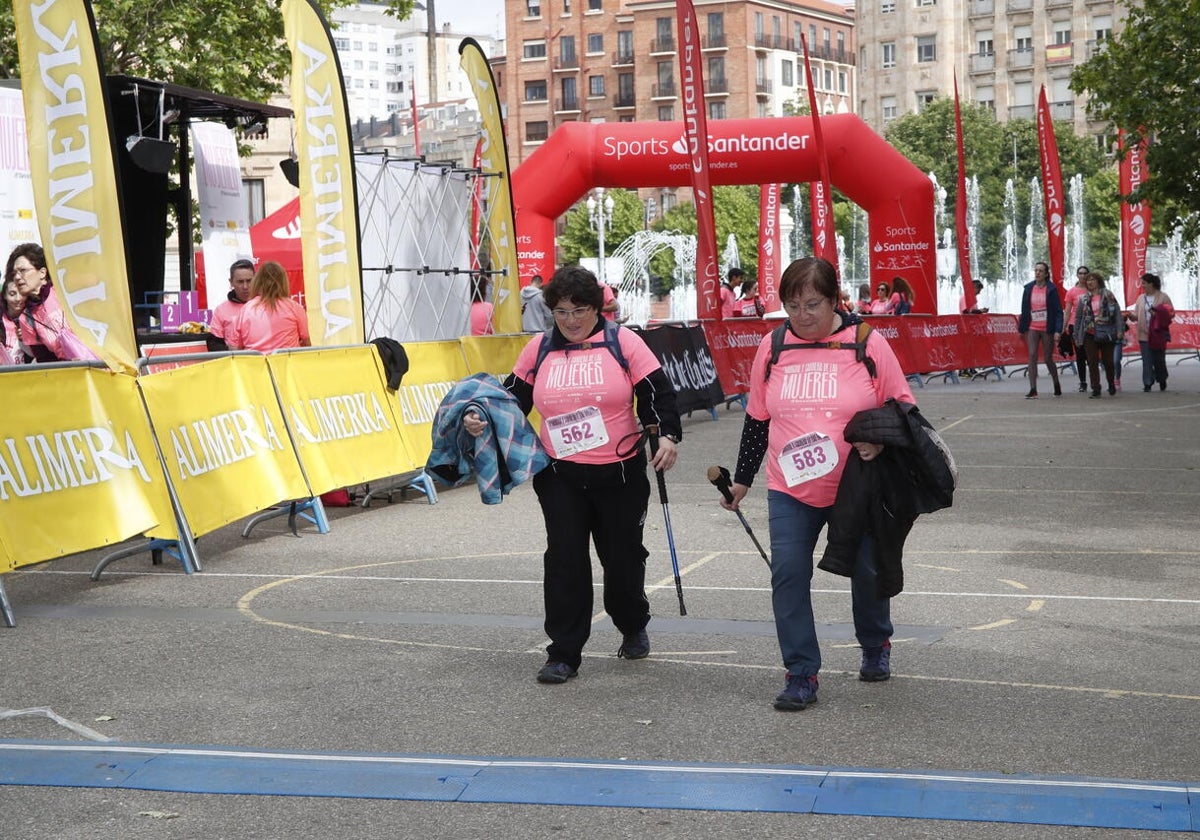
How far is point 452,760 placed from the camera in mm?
5844

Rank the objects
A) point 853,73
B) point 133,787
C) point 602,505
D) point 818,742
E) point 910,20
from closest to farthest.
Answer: point 133,787 → point 818,742 → point 602,505 → point 910,20 → point 853,73

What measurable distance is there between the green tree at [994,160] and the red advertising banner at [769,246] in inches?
2529

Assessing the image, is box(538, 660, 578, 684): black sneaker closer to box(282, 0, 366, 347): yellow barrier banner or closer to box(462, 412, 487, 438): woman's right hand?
box(462, 412, 487, 438): woman's right hand

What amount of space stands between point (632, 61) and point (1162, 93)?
321 feet

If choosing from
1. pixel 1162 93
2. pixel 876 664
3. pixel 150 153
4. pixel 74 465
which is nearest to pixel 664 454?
pixel 876 664

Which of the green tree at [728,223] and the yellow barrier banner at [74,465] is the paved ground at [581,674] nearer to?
the yellow barrier banner at [74,465]

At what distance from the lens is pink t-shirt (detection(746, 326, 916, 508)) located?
652 centimetres

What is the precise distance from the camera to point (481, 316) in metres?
22.0

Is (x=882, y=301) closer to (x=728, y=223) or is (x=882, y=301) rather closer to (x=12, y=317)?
(x=12, y=317)

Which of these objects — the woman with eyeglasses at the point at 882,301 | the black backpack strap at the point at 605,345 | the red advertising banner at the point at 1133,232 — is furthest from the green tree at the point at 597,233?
the black backpack strap at the point at 605,345

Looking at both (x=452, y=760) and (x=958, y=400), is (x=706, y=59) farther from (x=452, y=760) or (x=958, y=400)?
(x=452, y=760)

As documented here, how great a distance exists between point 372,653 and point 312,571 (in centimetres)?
259

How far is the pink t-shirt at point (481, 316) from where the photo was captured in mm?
21906

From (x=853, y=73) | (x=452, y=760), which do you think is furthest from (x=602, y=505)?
(x=853, y=73)
